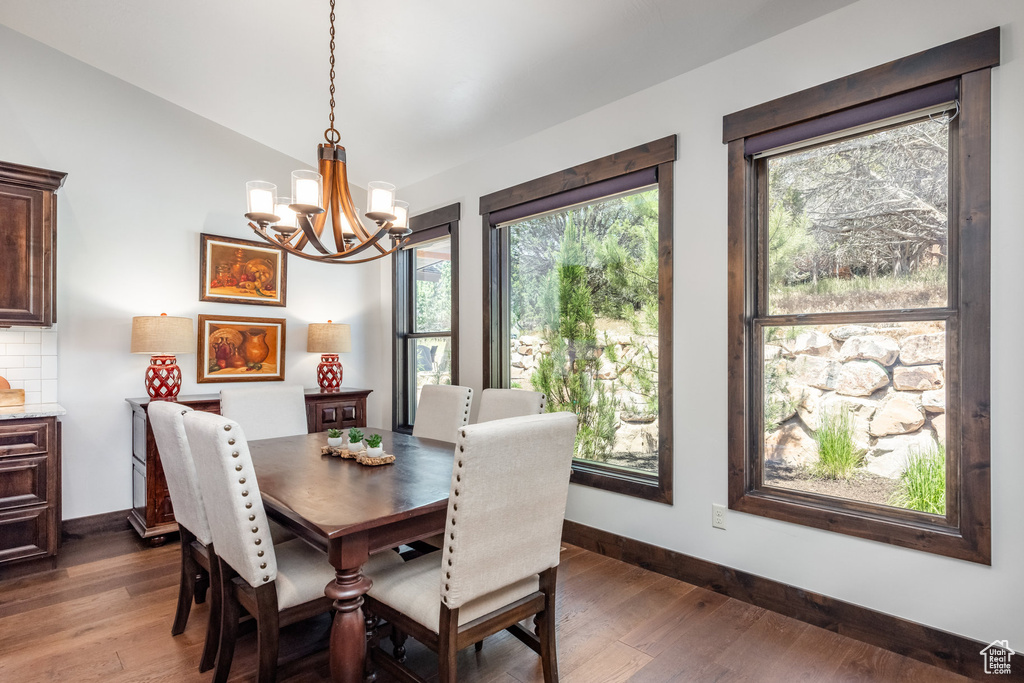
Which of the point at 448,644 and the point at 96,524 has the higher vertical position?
the point at 448,644

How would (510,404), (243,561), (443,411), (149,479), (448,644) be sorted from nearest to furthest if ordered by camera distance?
(448,644), (243,561), (510,404), (443,411), (149,479)

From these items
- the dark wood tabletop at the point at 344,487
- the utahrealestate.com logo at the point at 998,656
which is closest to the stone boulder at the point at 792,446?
the utahrealestate.com logo at the point at 998,656

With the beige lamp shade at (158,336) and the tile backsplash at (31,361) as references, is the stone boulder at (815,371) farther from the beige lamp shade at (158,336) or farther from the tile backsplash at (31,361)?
the tile backsplash at (31,361)

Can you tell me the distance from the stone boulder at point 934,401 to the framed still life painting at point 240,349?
14.0 feet

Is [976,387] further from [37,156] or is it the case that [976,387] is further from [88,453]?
[37,156]

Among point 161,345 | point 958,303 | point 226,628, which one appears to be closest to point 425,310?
point 161,345

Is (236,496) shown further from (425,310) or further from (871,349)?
(425,310)

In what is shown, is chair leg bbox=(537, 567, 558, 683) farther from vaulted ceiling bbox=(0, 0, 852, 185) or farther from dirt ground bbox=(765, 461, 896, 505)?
vaulted ceiling bbox=(0, 0, 852, 185)

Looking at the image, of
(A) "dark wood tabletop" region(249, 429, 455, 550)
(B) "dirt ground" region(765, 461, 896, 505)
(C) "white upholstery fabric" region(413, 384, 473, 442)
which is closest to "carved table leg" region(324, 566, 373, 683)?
(A) "dark wood tabletop" region(249, 429, 455, 550)

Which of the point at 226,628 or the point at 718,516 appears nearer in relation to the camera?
the point at 226,628

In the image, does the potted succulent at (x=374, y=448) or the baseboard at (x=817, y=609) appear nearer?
the baseboard at (x=817, y=609)

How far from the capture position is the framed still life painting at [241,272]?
4098mm

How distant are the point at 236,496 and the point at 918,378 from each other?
258cm

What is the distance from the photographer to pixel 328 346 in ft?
14.5
